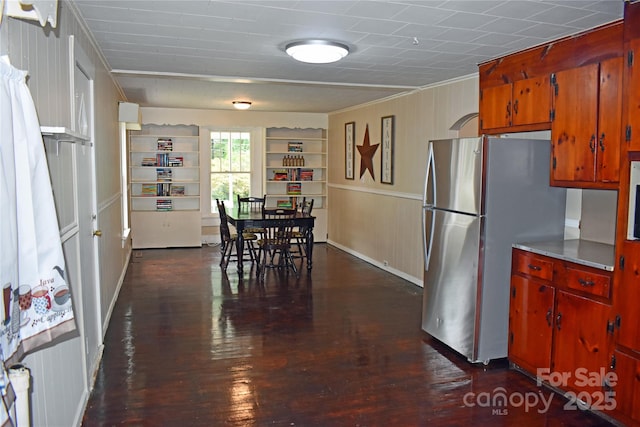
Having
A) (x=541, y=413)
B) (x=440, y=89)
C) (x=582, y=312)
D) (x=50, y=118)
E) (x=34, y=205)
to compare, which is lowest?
(x=541, y=413)

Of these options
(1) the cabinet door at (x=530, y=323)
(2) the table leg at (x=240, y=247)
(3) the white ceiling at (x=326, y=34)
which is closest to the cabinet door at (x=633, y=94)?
(3) the white ceiling at (x=326, y=34)

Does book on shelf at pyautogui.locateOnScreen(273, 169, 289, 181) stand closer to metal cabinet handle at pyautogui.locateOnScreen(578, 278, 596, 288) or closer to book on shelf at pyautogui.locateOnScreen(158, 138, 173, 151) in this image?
book on shelf at pyautogui.locateOnScreen(158, 138, 173, 151)

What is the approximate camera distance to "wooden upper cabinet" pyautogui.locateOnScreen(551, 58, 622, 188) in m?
2.90

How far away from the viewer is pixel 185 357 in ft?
12.0

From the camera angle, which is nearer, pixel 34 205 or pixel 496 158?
pixel 34 205

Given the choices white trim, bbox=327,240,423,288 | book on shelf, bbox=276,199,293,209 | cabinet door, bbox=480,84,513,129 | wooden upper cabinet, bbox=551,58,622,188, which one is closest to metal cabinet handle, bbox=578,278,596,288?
wooden upper cabinet, bbox=551,58,622,188

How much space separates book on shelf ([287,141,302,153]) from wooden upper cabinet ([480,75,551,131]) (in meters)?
5.13

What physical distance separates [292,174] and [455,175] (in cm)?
557

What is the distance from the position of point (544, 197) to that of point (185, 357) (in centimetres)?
287

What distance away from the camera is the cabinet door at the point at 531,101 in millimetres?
3467

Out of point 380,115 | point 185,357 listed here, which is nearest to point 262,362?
point 185,357

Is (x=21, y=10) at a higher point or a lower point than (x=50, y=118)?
higher

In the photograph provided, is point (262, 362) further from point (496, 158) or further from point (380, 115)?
point (380, 115)

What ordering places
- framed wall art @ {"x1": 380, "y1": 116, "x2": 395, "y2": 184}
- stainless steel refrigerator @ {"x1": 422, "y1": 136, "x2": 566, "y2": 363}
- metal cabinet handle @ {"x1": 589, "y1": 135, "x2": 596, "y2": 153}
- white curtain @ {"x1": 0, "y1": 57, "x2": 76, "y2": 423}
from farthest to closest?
1. framed wall art @ {"x1": 380, "y1": 116, "x2": 395, "y2": 184}
2. stainless steel refrigerator @ {"x1": 422, "y1": 136, "x2": 566, "y2": 363}
3. metal cabinet handle @ {"x1": 589, "y1": 135, "x2": 596, "y2": 153}
4. white curtain @ {"x1": 0, "y1": 57, "x2": 76, "y2": 423}
